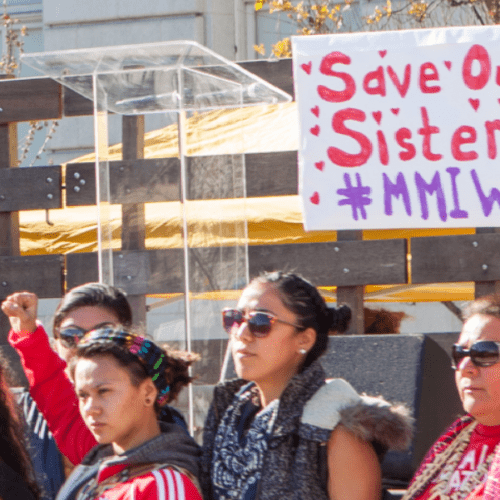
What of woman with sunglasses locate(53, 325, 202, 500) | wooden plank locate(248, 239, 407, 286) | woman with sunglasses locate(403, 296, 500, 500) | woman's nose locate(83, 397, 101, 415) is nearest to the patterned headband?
woman with sunglasses locate(53, 325, 202, 500)

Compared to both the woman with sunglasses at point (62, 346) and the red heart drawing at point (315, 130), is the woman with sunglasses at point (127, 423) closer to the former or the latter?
the woman with sunglasses at point (62, 346)

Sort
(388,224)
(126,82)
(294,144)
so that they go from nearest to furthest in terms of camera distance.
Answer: (126,82) < (388,224) < (294,144)

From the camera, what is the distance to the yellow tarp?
11.0 ft

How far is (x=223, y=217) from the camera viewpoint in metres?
3.46

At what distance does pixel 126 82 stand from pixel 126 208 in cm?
46

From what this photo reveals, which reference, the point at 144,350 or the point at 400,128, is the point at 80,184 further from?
the point at 144,350

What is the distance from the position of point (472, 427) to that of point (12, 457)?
4.36ft

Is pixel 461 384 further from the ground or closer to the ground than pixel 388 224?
closer to the ground

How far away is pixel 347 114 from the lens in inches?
144

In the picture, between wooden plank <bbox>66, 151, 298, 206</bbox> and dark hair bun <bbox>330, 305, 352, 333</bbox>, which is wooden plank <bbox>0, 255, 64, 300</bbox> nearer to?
wooden plank <bbox>66, 151, 298, 206</bbox>

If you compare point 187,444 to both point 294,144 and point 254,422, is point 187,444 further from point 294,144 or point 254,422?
point 294,144

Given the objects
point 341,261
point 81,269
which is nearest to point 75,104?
point 81,269

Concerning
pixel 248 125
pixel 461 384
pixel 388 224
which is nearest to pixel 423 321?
pixel 248 125

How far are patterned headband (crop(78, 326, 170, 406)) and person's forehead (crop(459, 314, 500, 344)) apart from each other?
34.0 inches
